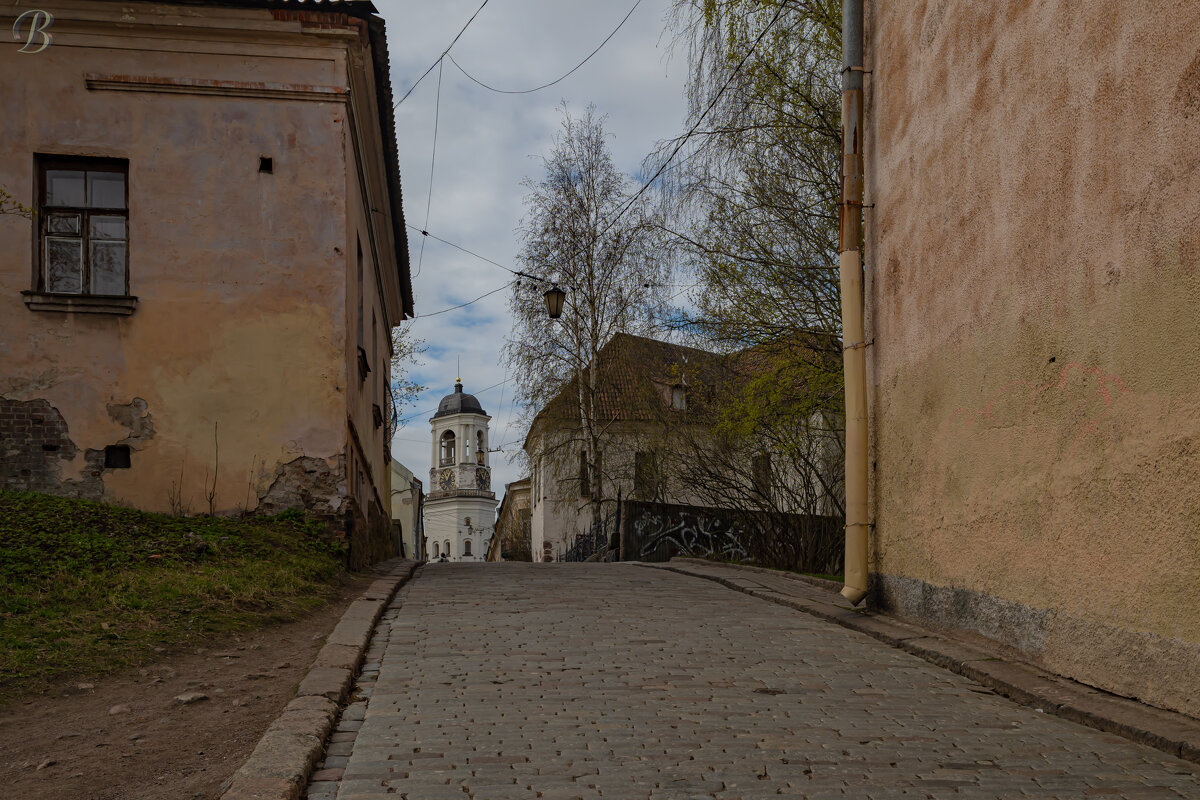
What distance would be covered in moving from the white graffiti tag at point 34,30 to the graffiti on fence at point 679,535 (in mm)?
16328

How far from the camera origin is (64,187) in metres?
12.0

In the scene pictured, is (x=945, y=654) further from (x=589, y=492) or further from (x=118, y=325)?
(x=589, y=492)

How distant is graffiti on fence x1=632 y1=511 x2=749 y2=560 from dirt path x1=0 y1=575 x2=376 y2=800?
1824 cm

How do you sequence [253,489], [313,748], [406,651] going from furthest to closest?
[253,489]
[406,651]
[313,748]

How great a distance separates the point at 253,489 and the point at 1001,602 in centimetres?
771

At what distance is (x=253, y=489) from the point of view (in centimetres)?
1166

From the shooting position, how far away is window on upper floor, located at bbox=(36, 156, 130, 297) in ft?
38.7

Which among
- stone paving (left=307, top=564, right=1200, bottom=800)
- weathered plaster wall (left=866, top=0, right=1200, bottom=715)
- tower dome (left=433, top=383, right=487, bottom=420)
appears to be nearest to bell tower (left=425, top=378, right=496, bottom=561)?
tower dome (left=433, top=383, right=487, bottom=420)

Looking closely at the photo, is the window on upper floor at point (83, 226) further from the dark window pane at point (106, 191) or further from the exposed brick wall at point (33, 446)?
the exposed brick wall at point (33, 446)

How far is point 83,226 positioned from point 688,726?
9.58 m

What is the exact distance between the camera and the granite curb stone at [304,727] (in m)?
4.02

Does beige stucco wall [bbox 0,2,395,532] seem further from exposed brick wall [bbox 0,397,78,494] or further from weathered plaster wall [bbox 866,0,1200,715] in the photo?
weathered plaster wall [bbox 866,0,1200,715]

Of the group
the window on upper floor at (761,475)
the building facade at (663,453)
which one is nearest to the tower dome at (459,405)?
the building facade at (663,453)

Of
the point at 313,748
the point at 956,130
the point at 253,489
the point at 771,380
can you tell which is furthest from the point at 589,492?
the point at 313,748
